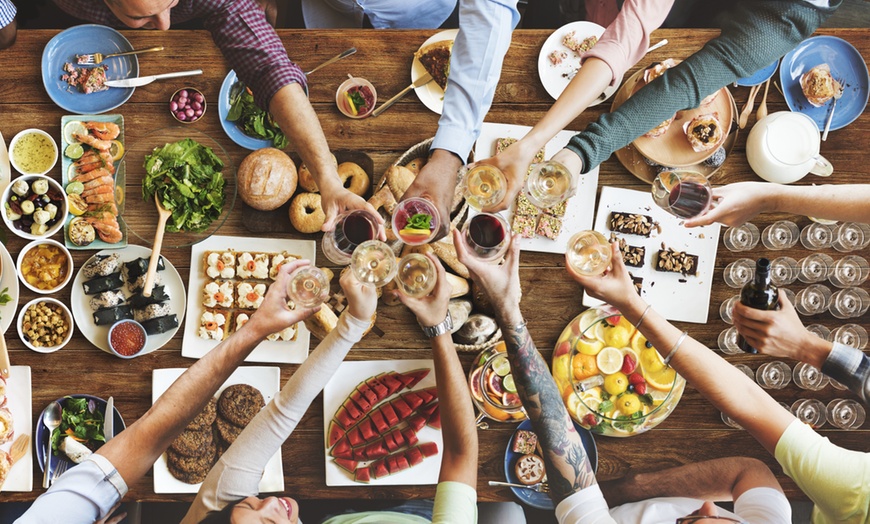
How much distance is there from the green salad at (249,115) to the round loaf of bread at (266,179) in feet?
0.25

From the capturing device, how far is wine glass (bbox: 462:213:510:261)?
2.04 metres

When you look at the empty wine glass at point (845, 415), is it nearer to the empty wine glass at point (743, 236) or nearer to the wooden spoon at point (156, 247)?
the empty wine glass at point (743, 236)

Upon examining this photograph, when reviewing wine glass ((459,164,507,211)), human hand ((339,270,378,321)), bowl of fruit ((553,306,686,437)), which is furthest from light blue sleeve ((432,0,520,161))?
bowl of fruit ((553,306,686,437))

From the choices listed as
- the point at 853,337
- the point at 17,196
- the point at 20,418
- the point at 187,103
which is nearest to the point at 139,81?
the point at 187,103

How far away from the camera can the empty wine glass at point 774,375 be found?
2.35m

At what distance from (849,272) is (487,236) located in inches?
57.4

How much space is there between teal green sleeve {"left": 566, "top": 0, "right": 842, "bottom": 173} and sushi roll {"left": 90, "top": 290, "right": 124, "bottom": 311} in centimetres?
180

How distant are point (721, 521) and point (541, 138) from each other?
4.71 ft

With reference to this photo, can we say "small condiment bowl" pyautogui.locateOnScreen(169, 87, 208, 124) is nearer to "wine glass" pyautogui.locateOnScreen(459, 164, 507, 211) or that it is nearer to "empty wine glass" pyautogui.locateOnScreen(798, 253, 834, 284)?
"wine glass" pyautogui.locateOnScreen(459, 164, 507, 211)

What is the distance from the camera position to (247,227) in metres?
2.35

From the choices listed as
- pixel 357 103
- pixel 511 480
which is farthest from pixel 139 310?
pixel 511 480

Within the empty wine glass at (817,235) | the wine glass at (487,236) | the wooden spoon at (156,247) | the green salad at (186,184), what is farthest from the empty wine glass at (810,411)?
the wooden spoon at (156,247)

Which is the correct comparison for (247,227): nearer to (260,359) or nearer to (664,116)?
(260,359)

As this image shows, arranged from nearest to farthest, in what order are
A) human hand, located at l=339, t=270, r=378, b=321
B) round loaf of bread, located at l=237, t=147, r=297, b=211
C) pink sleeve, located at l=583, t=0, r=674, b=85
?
human hand, located at l=339, t=270, r=378, b=321
pink sleeve, located at l=583, t=0, r=674, b=85
round loaf of bread, located at l=237, t=147, r=297, b=211
